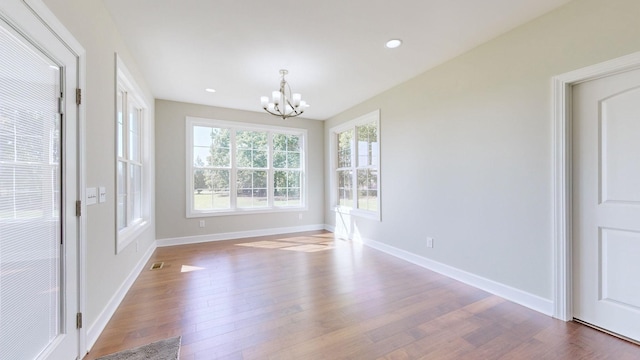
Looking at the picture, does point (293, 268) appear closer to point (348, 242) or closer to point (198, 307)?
point (198, 307)

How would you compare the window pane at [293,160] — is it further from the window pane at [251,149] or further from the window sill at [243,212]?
the window sill at [243,212]

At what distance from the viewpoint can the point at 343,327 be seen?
205 centimetres

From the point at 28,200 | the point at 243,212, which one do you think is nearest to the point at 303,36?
the point at 28,200

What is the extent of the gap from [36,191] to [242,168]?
3.98m

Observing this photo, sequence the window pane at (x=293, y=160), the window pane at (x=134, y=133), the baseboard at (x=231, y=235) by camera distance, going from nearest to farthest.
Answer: the window pane at (x=134, y=133) < the baseboard at (x=231, y=235) < the window pane at (x=293, y=160)

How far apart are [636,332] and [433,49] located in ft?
9.58

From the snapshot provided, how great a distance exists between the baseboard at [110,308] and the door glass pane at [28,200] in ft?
1.47

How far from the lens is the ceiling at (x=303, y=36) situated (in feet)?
7.18

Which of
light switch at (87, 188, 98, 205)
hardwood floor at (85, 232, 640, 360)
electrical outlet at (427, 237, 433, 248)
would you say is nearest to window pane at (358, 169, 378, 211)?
electrical outlet at (427, 237, 433, 248)

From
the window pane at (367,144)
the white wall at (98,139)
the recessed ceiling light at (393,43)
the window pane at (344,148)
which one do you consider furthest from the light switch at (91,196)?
the window pane at (344,148)

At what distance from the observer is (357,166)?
5027 millimetres

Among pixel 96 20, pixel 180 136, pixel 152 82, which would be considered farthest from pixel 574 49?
pixel 180 136

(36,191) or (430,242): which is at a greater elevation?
(36,191)

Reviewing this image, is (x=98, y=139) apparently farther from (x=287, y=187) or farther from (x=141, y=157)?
(x=287, y=187)
